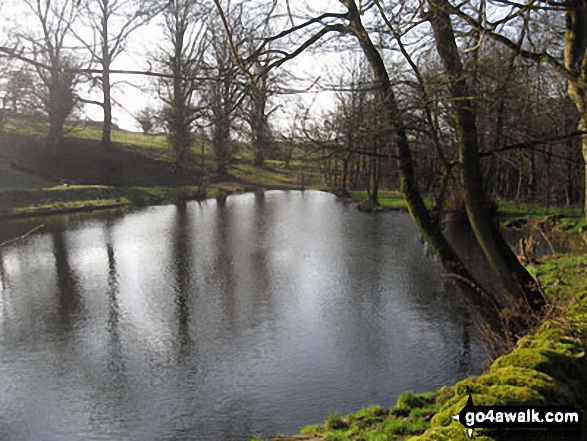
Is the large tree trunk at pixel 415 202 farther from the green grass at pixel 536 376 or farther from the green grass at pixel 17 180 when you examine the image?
the green grass at pixel 17 180

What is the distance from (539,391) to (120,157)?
132 feet

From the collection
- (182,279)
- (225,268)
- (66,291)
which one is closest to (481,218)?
(182,279)

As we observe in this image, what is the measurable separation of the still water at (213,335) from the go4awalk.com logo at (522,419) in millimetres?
4759

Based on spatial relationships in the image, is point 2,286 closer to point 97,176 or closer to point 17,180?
point 17,180

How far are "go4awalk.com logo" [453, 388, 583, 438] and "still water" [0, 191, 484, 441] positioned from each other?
476 centimetres

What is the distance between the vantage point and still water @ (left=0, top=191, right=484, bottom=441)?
7625 mm

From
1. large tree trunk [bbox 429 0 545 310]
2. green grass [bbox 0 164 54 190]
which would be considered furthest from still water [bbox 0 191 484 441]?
green grass [bbox 0 164 54 190]

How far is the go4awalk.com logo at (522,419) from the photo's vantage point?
8.06ft

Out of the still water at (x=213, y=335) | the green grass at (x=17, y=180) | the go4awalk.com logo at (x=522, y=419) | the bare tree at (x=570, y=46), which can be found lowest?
the still water at (x=213, y=335)

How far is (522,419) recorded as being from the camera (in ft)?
8.27

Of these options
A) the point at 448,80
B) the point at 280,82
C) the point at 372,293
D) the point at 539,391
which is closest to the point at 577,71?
the point at 448,80

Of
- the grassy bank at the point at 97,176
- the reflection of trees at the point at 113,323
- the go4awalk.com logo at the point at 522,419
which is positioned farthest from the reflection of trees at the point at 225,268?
the go4awalk.com logo at the point at 522,419

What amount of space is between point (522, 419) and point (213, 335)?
331 inches

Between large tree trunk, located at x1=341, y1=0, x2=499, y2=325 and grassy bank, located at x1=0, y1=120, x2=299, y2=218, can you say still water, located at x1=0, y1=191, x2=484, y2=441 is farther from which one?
grassy bank, located at x1=0, y1=120, x2=299, y2=218
